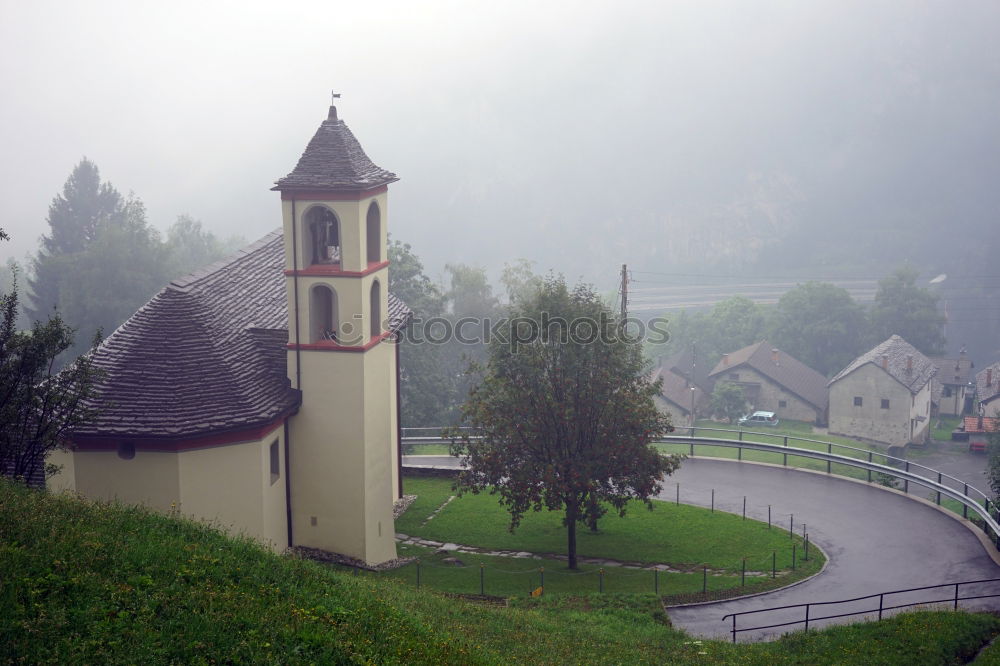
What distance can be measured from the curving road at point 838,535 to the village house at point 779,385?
4184 centimetres

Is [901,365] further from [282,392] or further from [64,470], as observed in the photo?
[64,470]

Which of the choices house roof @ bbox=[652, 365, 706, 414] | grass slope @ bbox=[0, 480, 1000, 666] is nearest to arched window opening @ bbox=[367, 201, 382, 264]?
grass slope @ bbox=[0, 480, 1000, 666]

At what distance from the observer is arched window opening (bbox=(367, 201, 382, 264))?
25.3m

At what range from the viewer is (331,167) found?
24.1 meters

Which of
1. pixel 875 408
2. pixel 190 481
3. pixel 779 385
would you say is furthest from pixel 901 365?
pixel 190 481

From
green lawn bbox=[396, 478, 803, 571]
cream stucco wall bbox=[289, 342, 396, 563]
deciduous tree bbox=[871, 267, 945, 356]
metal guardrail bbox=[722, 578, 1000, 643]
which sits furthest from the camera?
deciduous tree bbox=[871, 267, 945, 356]

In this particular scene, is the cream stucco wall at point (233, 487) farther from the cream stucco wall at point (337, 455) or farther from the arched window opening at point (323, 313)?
the arched window opening at point (323, 313)

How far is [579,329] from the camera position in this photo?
26.2 m

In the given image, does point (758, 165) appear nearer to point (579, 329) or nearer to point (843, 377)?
point (843, 377)

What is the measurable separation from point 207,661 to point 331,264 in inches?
559

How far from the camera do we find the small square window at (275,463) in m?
24.2

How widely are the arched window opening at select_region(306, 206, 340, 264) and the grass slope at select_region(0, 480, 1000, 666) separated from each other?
9.48 meters

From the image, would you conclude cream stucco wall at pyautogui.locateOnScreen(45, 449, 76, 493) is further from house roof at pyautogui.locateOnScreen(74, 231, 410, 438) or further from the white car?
the white car

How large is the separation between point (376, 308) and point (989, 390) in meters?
71.6
